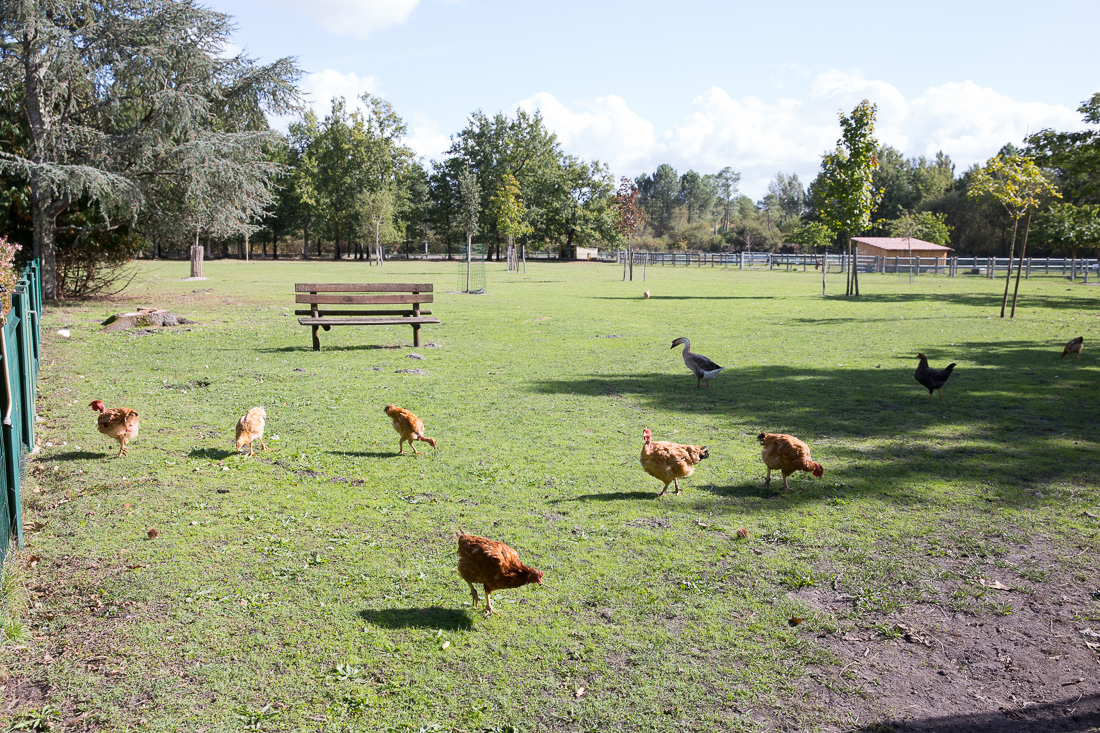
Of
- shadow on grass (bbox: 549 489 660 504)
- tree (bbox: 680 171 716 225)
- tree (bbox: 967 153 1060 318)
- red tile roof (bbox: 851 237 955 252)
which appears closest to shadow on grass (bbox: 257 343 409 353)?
shadow on grass (bbox: 549 489 660 504)

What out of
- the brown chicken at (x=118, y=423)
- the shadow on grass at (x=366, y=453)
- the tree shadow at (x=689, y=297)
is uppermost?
the tree shadow at (x=689, y=297)

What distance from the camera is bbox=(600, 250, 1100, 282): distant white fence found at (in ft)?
175

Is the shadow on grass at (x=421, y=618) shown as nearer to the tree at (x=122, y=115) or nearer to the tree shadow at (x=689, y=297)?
the tree at (x=122, y=115)

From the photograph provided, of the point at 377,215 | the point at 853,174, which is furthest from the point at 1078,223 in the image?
the point at 377,215

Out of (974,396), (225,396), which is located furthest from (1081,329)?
(225,396)

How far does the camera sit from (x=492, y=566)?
419 centimetres

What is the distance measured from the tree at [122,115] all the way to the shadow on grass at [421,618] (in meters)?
19.7

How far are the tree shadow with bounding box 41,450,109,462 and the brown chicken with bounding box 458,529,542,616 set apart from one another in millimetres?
4790

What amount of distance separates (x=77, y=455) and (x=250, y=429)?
67.6 inches

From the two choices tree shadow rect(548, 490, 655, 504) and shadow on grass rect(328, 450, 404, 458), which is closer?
tree shadow rect(548, 490, 655, 504)

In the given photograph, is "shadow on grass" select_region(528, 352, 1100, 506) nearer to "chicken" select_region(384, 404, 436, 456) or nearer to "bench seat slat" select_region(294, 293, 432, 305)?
"chicken" select_region(384, 404, 436, 456)

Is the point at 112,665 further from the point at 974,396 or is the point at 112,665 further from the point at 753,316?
the point at 753,316

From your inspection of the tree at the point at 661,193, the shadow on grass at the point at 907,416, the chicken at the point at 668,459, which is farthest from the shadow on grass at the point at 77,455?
the tree at the point at 661,193

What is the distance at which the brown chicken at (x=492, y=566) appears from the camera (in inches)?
165
